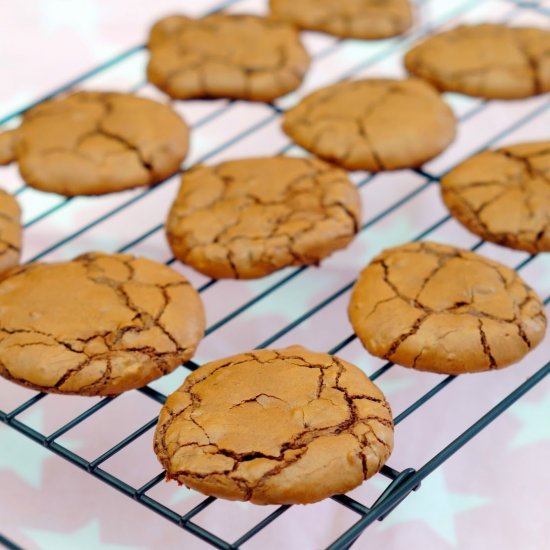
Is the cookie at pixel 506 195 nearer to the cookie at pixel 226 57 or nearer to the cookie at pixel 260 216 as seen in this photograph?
the cookie at pixel 260 216

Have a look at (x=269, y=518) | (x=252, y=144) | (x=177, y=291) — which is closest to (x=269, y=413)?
(x=269, y=518)

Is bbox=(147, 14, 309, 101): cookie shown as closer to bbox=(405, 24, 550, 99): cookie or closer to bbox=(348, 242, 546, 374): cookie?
bbox=(405, 24, 550, 99): cookie

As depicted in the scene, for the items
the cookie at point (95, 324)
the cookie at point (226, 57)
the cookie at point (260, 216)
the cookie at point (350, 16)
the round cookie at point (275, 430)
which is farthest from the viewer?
the cookie at point (350, 16)

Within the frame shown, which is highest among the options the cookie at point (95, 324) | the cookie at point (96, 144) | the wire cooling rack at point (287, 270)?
the cookie at point (96, 144)

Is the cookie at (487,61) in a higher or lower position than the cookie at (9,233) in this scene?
lower

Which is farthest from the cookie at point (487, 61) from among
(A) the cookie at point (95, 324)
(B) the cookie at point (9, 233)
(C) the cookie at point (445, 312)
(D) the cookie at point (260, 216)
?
(B) the cookie at point (9, 233)

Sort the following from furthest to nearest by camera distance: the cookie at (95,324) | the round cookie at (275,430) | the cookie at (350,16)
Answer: the cookie at (350,16), the cookie at (95,324), the round cookie at (275,430)

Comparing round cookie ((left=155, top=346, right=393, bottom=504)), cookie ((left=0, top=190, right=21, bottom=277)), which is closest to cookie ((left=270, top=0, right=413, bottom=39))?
cookie ((left=0, top=190, right=21, bottom=277))
